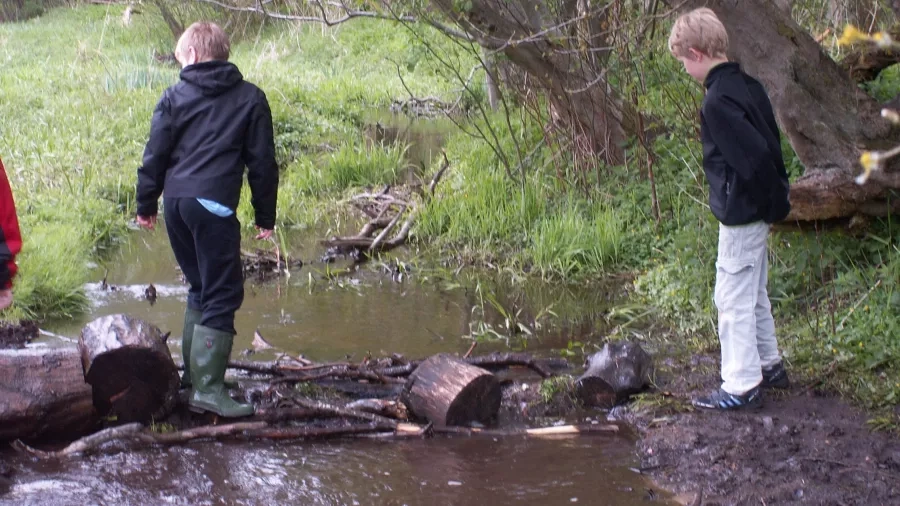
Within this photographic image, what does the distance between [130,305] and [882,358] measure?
5091 millimetres

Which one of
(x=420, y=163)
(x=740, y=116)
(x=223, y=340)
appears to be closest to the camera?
(x=740, y=116)

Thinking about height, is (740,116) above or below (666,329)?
above

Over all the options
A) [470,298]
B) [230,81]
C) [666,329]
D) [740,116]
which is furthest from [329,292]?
[740,116]

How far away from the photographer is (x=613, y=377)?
16.0 ft

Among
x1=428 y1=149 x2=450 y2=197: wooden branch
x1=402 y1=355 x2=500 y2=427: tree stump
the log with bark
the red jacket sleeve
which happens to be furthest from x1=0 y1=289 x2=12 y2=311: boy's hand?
x1=428 y1=149 x2=450 y2=197: wooden branch

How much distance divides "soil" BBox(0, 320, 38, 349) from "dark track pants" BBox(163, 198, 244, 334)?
77.5 inches

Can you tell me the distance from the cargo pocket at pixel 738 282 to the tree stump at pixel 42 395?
3040mm

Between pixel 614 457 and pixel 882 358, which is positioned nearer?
pixel 614 457

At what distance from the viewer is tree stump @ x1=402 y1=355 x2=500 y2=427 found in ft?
14.9

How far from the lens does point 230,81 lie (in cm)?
443

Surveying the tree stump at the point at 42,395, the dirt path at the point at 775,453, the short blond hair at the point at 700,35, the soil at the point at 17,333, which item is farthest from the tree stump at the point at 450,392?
the soil at the point at 17,333

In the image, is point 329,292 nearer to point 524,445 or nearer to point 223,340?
point 223,340

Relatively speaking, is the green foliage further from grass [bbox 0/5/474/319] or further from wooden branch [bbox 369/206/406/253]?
wooden branch [bbox 369/206/406/253]

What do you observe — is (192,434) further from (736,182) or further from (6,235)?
(736,182)
